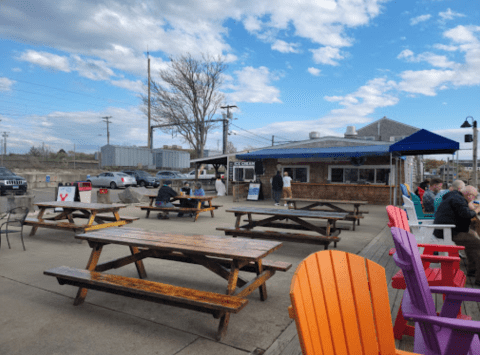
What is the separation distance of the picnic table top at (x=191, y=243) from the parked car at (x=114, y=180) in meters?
23.3

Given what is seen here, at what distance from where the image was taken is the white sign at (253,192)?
57.6 feet

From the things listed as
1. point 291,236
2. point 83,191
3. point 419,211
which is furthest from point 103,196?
point 419,211

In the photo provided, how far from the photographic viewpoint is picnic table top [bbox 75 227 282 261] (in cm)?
322

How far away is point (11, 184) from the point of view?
17.4m

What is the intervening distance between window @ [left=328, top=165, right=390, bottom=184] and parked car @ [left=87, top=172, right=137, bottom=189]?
1629cm

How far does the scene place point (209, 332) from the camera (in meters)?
3.05

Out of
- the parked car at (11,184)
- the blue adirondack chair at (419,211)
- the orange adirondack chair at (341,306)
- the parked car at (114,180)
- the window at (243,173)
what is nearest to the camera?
the orange adirondack chair at (341,306)

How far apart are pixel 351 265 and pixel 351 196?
15.6m

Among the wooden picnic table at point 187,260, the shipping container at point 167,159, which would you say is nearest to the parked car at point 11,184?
the wooden picnic table at point 187,260

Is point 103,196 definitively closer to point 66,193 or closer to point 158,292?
point 66,193

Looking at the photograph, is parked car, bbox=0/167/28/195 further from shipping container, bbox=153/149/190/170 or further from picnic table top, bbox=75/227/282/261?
shipping container, bbox=153/149/190/170

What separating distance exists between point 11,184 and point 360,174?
60.0ft

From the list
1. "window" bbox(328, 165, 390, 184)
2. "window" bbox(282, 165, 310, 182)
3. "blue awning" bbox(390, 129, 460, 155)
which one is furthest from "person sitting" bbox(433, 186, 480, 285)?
"window" bbox(282, 165, 310, 182)

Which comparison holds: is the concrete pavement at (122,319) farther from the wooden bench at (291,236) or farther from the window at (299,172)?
the window at (299,172)
